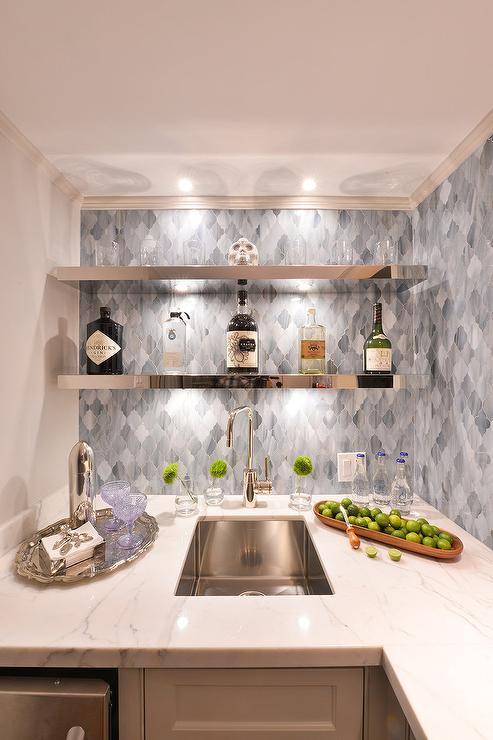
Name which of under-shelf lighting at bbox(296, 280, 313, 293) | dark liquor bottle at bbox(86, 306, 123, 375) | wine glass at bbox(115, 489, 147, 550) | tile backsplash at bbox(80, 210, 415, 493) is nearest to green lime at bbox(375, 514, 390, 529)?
tile backsplash at bbox(80, 210, 415, 493)

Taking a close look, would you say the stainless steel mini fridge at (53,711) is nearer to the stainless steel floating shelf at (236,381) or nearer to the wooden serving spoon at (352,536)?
the wooden serving spoon at (352,536)

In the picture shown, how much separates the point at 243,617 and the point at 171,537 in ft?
1.65

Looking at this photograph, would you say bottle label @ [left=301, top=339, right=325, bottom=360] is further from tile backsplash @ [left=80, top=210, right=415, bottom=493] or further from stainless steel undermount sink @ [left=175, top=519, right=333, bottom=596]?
stainless steel undermount sink @ [left=175, top=519, right=333, bottom=596]

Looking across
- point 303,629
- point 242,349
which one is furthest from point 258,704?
point 242,349

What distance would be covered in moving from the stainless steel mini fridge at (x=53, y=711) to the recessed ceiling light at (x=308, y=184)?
1.65m

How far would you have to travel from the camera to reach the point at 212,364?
1.78m

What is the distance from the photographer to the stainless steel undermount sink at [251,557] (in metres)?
1.49

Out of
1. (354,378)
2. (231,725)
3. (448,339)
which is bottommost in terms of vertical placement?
(231,725)

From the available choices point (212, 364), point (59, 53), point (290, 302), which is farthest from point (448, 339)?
point (59, 53)

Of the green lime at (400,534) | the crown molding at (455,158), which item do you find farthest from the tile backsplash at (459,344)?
the green lime at (400,534)

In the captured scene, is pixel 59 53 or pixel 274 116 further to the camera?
pixel 274 116

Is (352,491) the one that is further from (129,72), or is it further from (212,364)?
(129,72)

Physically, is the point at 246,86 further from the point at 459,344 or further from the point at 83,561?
the point at 83,561

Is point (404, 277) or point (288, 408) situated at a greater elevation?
point (404, 277)
